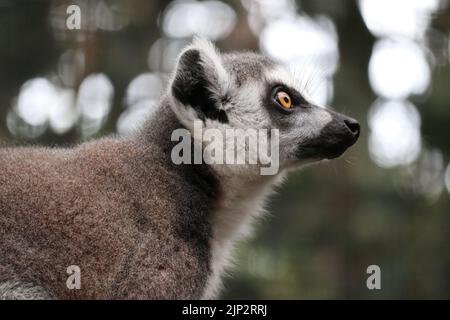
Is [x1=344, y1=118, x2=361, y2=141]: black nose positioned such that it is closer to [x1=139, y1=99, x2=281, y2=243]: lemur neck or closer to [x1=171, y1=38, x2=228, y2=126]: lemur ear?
[x1=139, y1=99, x2=281, y2=243]: lemur neck

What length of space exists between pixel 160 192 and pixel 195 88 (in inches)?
40.0

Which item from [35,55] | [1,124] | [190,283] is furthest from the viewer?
[35,55]

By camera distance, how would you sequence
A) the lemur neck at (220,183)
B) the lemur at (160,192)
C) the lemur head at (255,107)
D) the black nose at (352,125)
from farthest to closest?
1. the black nose at (352,125)
2. the lemur head at (255,107)
3. the lemur neck at (220,183)
4. the lemur at (160,192)

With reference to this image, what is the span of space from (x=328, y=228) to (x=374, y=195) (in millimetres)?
1092

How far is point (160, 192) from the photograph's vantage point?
514 cm

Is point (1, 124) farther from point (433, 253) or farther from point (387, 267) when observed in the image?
point (433, 253)

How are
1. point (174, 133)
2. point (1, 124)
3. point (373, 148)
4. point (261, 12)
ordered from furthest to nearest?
point (261, 12), point (373, 148), point (1, 124), point (174, 133)

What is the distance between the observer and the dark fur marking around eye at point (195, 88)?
5.56m

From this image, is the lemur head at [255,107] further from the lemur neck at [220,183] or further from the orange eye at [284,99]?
the lemur neck at [220,183]

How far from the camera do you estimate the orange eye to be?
5.87 metres

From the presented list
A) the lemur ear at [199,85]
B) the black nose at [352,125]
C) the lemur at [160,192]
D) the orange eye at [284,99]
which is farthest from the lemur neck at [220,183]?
the black nose at [352,125]

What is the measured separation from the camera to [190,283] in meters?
4.83

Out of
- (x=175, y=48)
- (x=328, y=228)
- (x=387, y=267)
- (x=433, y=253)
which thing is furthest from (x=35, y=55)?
(x=433, y=253)

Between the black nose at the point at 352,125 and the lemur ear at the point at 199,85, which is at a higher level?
the lemur ear at the point at 199,85
